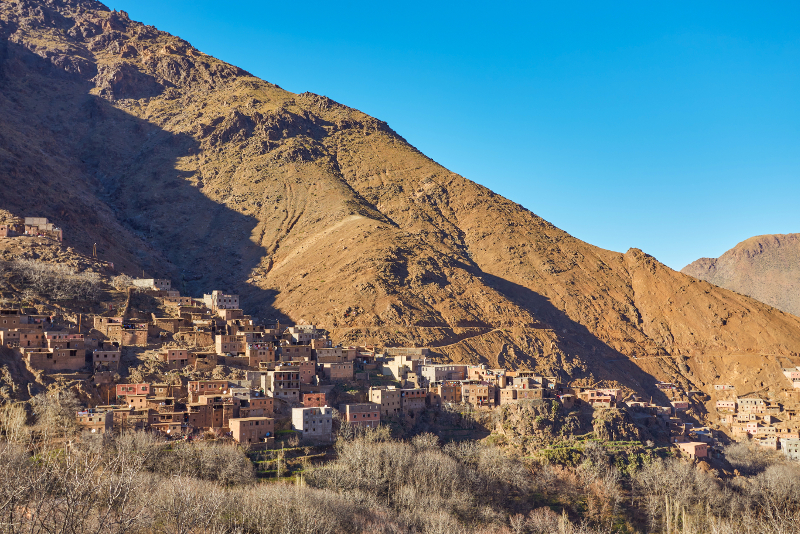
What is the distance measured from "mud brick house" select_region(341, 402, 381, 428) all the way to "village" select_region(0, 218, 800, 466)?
10 cm

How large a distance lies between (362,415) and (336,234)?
2493 inches

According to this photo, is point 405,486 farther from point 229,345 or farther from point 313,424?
point 229,345

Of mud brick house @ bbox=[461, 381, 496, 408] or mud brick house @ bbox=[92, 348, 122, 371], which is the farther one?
mud brick house @ bbox=[461, 381, 496, 408]

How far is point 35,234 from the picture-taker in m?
99.1

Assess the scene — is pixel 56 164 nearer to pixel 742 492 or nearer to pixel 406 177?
pixel 406 177

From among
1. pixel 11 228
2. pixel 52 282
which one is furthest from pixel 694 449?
pixel 11 228

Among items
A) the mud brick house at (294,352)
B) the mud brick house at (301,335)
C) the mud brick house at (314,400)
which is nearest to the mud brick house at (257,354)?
the mud brick house at (294,352)

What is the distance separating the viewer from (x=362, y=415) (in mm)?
68125

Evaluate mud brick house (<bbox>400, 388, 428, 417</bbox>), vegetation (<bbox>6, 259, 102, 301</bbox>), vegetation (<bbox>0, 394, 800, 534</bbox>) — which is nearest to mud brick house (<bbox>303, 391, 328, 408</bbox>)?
vegetation (<bbox>0, 394, 800, 534</bbox>)

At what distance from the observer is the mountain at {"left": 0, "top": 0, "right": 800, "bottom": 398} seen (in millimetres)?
108312

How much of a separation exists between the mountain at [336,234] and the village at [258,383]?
1448 centimetres

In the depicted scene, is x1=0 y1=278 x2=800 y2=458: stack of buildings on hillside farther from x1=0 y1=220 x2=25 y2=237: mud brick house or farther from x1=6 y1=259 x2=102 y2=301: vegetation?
x1=0 y1=220 x2=25 y2=237: mud brick house

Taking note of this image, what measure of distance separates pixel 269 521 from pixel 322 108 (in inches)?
5968

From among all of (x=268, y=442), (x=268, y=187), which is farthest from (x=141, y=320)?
(x=268, y=187)
